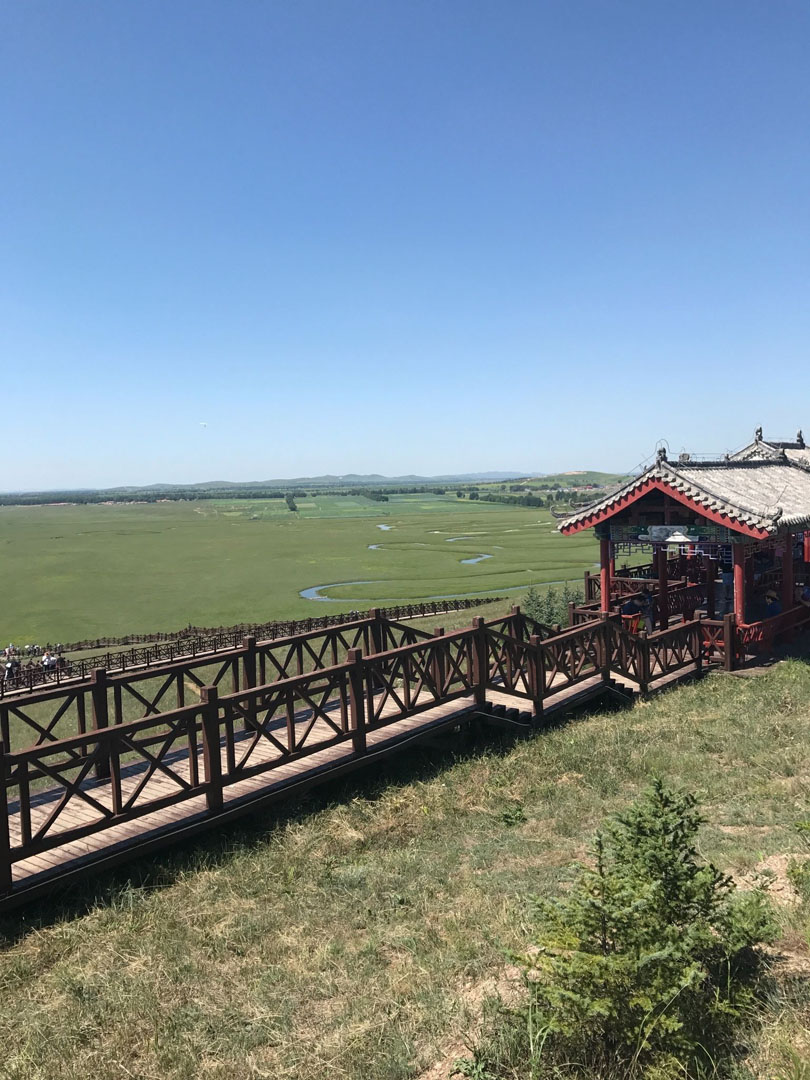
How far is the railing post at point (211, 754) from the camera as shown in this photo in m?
9.59

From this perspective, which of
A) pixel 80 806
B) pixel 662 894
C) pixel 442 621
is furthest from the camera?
pixel 442 621

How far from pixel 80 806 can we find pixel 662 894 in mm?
7737

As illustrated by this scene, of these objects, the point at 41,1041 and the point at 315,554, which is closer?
the point at 41,1041

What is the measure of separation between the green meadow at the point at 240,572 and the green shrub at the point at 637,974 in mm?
41534

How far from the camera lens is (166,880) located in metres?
8.69

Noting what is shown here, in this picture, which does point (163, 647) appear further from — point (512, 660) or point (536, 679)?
point (536, 679)

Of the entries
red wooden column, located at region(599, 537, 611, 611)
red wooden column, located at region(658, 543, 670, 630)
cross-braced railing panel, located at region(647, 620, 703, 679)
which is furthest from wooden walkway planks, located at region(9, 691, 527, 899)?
red wooden column, located at region(658, 543, 670, 630)

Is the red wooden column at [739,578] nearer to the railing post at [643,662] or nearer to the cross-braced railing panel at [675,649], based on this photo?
the cross-braced railing panel at [675,649]

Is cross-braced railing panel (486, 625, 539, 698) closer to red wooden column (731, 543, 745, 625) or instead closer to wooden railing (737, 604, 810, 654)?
wooden railing (737, 604, 810, 654)

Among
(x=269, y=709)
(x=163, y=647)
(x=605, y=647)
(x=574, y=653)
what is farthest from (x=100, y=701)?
(x=163, y=647)

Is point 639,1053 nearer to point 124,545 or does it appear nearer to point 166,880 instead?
point 166,880

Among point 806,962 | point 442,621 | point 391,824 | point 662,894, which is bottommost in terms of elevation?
point 442,621

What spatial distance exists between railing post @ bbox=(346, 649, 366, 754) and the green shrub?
6207 millimetres

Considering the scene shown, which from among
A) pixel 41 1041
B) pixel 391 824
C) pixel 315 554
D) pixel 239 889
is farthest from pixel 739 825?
pixel 315 554
